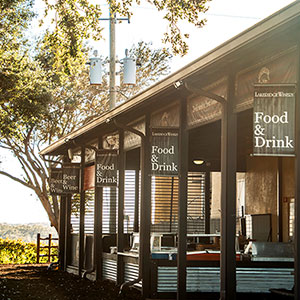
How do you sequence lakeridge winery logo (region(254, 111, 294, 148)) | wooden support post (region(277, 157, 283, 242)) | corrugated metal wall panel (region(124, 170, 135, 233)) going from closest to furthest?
lakeridge winery logo (region(254, 111, 294, 148)) < wooden support post (region(277, 157, 283, 242)) < corrugated metal wall panel (region(124, 170, 135, 233))

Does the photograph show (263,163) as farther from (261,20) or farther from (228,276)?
(261,20)

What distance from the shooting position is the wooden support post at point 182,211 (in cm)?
1033

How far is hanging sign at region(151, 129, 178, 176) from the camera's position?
417 inches

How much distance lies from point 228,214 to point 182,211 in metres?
1.81

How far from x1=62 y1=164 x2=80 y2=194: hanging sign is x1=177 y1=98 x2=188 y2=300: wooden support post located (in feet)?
22.9

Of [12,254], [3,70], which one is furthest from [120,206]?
[12,254]

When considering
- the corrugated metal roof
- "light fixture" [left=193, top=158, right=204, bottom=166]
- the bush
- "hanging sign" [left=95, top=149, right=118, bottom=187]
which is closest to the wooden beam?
"light fixture" [left=193, top=158, right=204, bottom=166]

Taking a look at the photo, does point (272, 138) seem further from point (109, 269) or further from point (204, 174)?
point (204, 174)

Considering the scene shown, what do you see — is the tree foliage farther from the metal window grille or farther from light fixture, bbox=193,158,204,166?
light fixture, bbox=193,158,204,166

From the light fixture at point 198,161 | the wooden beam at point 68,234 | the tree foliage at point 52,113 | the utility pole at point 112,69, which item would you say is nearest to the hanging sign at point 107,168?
the light fixture at point 198,161

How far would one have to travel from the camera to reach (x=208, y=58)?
27.0ft

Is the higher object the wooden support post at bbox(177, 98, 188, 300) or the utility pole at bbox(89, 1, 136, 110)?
the utility pole at bbox(89, 1, 136, 110)

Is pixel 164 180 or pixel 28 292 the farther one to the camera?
pixel 164 180

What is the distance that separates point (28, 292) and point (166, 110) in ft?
13.4
